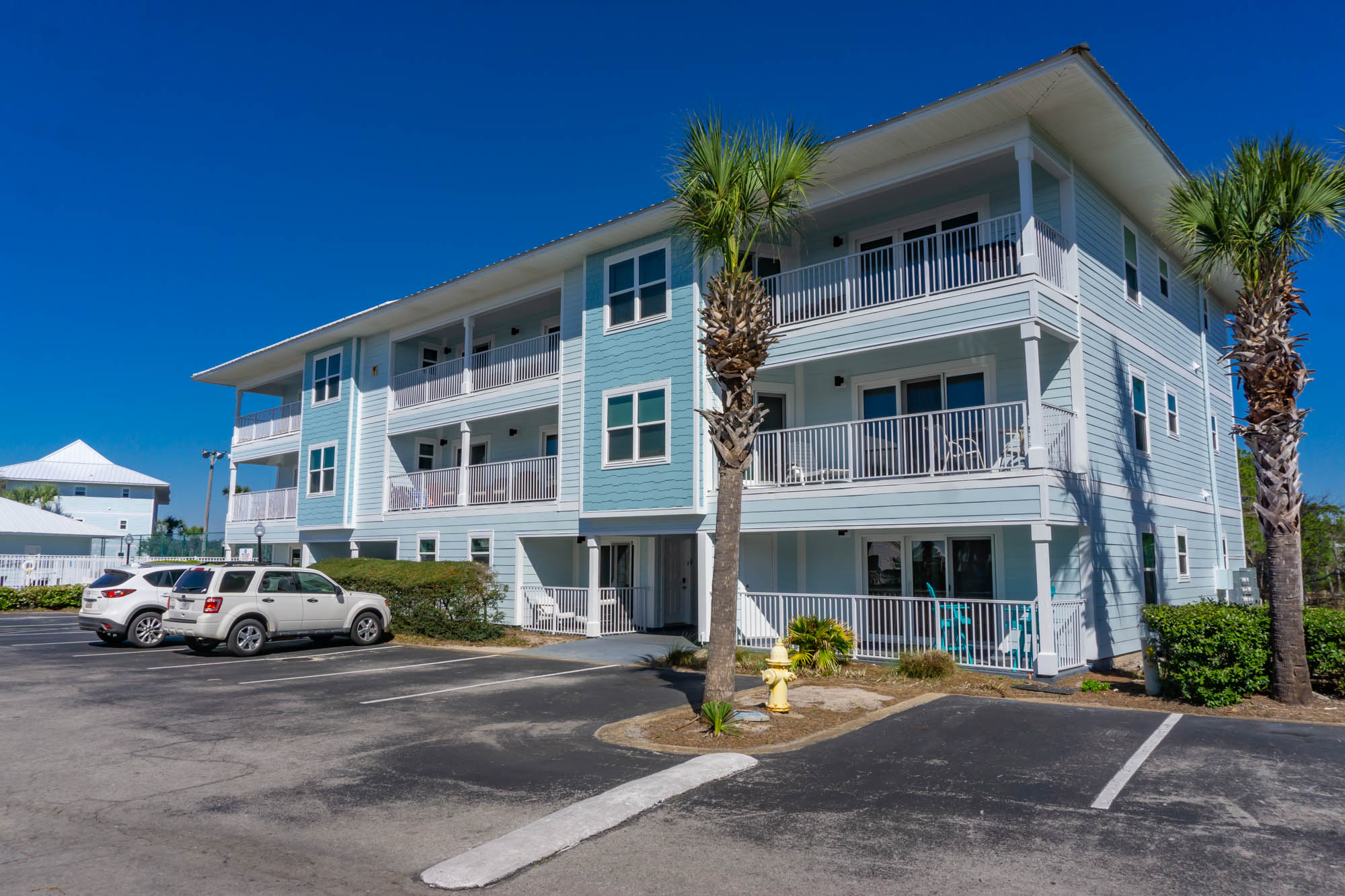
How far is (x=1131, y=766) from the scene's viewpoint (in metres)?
7.92

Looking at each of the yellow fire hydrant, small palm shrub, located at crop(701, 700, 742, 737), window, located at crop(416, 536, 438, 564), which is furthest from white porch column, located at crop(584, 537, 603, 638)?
small palm shrub, located at crop(701, 700, 742, 737)

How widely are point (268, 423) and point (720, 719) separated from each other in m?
27.8

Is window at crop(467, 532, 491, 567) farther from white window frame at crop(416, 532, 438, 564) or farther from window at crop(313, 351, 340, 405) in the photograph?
window at crop(313, 351, 340, 405)

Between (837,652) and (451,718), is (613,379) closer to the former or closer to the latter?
(837,652)

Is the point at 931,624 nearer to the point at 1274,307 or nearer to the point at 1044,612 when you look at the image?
the point at 1044,612

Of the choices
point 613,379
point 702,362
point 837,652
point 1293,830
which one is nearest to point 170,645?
point 613,379

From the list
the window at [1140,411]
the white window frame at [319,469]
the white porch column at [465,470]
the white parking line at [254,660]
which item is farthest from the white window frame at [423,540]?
the window at [1140,411]

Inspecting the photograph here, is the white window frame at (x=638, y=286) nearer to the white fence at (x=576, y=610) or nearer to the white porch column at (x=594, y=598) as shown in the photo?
the white porch column at (x=594, y=598)

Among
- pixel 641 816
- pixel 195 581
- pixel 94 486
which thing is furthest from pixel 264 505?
pixel 94 486

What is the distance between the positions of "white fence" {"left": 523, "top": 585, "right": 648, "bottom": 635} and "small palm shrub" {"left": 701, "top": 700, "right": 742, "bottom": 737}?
10721 mm

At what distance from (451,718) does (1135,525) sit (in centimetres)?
1312

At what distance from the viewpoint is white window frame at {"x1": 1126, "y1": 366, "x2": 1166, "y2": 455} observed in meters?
17.2

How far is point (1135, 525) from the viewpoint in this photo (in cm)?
1689

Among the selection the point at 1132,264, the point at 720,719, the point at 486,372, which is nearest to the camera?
the point at 720,719
